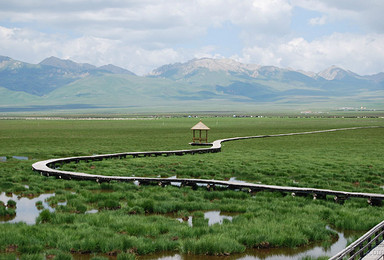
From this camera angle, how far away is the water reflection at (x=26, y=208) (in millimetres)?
16281

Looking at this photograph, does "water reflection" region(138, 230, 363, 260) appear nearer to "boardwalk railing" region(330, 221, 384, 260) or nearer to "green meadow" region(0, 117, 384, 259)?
"green meadow" region(0, 117, 384, 259)

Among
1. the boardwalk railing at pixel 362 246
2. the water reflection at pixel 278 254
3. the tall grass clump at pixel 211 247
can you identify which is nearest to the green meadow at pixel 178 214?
the tall grass clump at pixel 211 247

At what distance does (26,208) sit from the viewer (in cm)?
1816

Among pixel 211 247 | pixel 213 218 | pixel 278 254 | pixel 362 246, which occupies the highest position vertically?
pixel 362 246

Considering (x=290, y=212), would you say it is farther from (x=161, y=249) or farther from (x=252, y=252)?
(x=161, y=249)

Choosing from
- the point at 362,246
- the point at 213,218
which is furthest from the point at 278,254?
the point at 213,218

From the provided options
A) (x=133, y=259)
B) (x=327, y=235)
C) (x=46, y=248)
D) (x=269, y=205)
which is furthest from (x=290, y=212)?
(x=46, y=248)

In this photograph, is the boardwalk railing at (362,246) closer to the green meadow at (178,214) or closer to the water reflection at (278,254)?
the water reflection at (278,254)

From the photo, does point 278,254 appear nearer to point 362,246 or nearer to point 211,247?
point 211,247

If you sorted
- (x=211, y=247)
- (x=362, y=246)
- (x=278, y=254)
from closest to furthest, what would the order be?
(x=362, y=246) → (x=211, y=247) → (x=278, y=254)

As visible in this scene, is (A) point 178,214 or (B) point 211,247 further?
(A) point 178,214

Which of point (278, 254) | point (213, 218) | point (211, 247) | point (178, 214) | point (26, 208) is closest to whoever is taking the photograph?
point (211, 247)

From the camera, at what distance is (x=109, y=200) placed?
60.4 feet

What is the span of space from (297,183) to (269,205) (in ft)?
20.9
